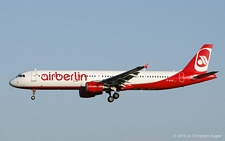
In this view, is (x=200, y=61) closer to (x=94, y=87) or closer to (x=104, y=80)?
(x=104, y=80)

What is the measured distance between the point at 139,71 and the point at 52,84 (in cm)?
1142

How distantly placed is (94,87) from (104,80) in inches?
66.6

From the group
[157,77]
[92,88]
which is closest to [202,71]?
[157,77]

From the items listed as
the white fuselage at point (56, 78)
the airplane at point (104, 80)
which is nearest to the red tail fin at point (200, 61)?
the airplane at point (104, 80)

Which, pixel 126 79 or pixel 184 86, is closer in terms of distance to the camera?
pixel 126 79

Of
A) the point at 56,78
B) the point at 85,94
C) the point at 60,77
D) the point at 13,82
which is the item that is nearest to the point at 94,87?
the point at 85,94

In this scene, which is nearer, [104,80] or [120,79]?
[104,80]

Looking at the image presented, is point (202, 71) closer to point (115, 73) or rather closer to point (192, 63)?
point (192, 63)

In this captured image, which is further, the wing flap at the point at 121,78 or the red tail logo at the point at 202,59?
the red tail logo at the point at 202,59

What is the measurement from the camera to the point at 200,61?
266ft

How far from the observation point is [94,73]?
246 ft

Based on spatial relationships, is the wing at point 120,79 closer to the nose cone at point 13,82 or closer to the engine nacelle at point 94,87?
the engine nacelle at point 94,87

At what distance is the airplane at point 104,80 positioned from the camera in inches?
2881

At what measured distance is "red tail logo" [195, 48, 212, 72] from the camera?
80500 millimetres
